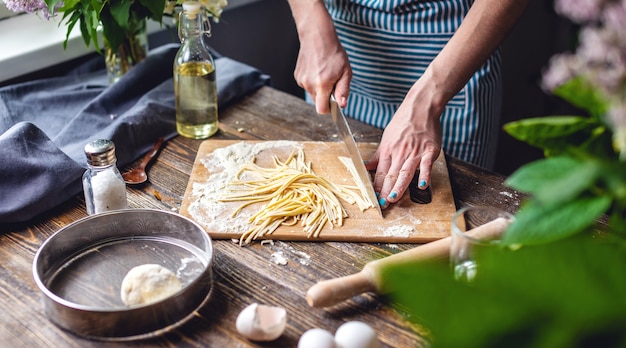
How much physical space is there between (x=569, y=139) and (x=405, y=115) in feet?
2.89

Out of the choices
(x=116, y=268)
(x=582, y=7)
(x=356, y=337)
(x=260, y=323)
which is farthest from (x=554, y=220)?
(x=116, y=268)

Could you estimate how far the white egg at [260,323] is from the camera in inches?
39.0

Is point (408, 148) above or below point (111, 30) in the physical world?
below

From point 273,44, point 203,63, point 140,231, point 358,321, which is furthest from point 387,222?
point 273,44

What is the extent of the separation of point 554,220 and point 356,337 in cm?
40

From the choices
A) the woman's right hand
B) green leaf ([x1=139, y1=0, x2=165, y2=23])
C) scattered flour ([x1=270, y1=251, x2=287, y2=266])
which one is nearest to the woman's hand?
the woman's right hand

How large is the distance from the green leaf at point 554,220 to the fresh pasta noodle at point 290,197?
68 cm

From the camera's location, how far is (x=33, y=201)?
4.36 ft

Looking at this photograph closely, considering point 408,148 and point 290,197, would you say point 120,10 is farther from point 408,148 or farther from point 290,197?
point 408,148

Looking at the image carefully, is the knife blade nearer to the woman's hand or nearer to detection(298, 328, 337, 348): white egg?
the woman's hand

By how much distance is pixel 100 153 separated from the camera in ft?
4.08

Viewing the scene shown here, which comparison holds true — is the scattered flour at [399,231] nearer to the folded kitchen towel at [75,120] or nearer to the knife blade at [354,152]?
the knife blade at [354,152]

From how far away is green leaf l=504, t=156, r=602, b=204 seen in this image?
0.56m

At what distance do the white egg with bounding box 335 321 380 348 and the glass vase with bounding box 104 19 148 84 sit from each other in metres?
1.23
